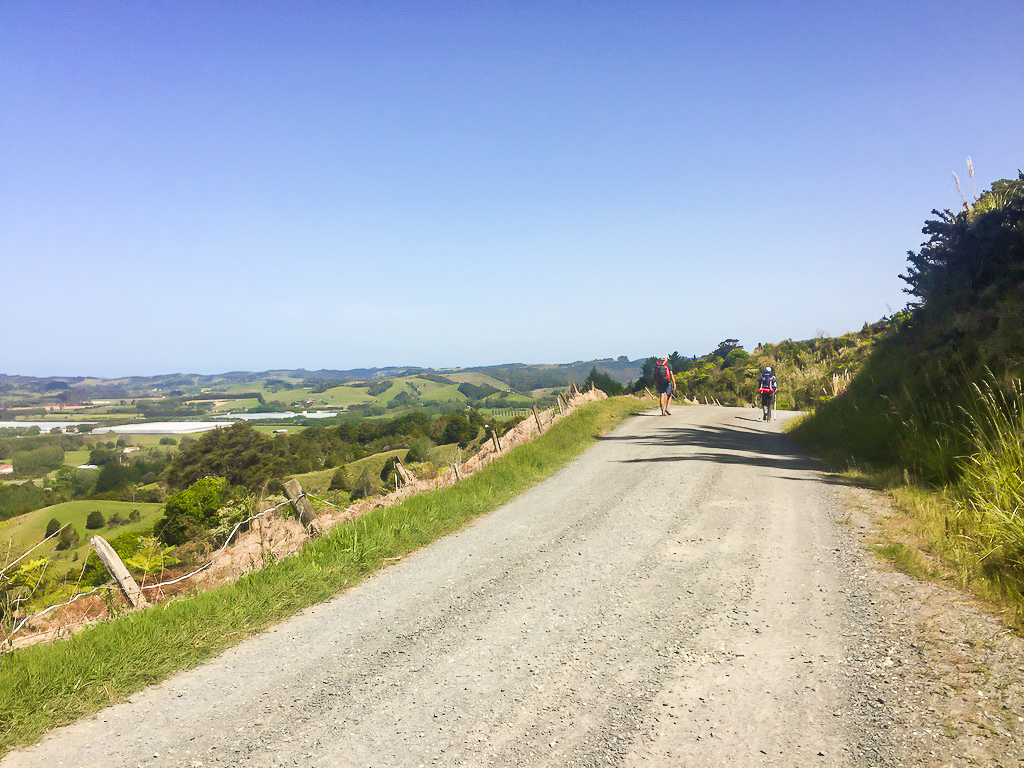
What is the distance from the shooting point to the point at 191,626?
5387 millimetres

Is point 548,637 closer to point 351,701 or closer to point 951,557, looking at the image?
point 351,701

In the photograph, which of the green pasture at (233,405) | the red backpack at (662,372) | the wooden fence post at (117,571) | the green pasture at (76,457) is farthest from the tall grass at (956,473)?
the green pasture at (233,405)

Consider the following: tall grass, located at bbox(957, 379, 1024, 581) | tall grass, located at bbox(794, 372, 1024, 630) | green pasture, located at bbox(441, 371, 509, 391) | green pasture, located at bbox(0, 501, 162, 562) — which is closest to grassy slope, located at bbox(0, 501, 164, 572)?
green pasture, located at bbox(0, 501, 162, 562)

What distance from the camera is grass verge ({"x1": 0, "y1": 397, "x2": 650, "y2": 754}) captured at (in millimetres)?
4184

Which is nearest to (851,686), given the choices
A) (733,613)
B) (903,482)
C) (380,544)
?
(733,613)

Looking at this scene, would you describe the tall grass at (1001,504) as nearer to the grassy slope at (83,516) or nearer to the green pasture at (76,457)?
the grassy slope at (83,516)

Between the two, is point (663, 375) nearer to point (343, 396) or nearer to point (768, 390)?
point (768, 390)

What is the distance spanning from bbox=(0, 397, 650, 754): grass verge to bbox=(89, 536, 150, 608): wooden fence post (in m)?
0.46

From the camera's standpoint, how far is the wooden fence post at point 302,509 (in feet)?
27.7

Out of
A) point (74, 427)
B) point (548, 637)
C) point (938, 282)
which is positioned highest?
point (938, 282)

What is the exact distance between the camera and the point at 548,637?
488cm

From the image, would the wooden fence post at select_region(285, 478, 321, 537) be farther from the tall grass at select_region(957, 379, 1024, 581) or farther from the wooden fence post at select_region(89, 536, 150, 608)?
the tall grass at select_region(957, 379, 1024, 581)

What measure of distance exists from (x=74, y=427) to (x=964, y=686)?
336 ft

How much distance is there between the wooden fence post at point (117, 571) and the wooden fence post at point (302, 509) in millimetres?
2227
